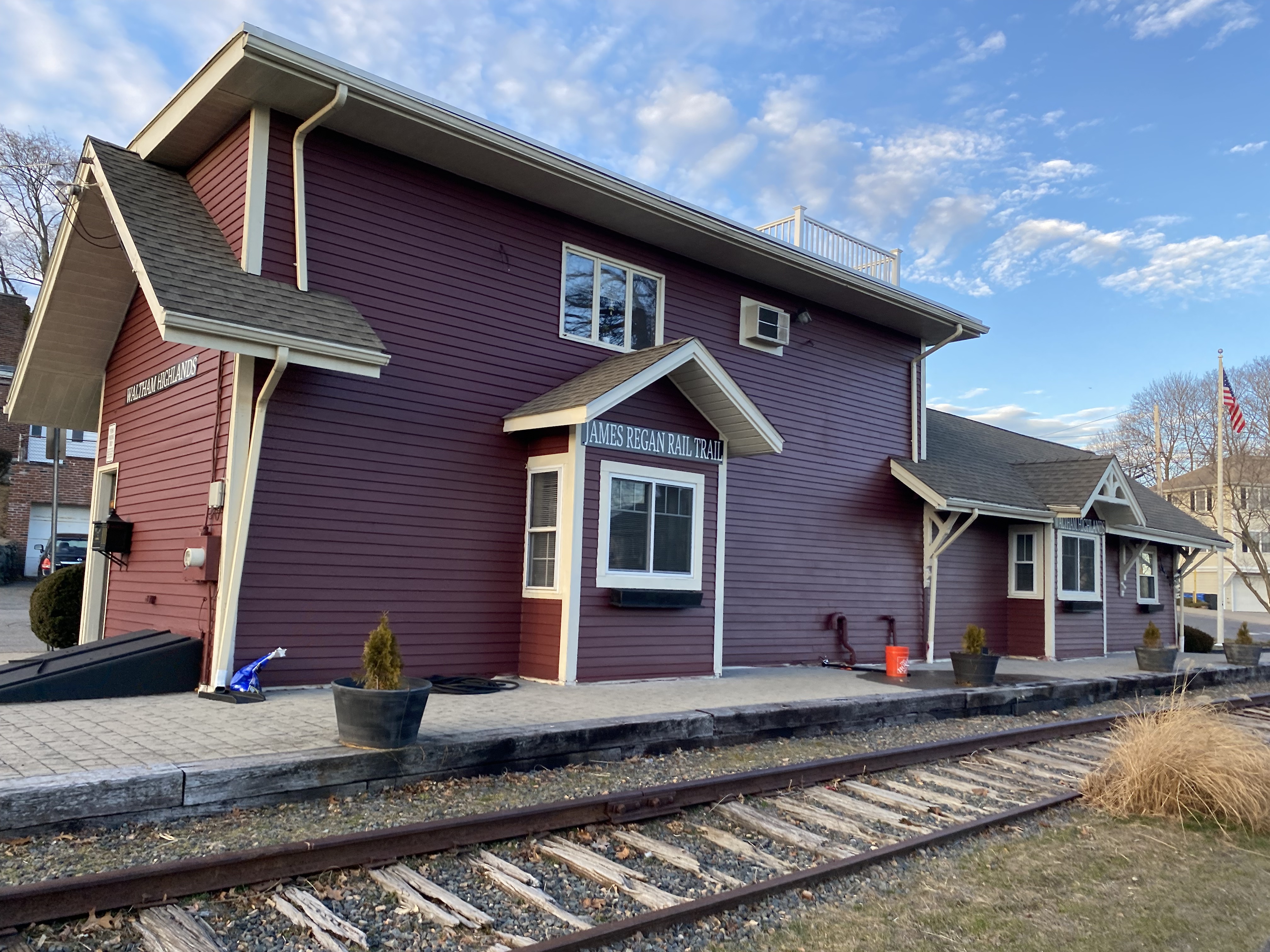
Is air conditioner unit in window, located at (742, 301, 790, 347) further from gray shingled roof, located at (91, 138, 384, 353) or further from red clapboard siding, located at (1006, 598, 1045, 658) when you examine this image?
red clapboard siding, located at (1006, 598, 1045, 658)

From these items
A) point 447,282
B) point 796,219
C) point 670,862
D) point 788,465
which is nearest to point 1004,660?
point 788,465

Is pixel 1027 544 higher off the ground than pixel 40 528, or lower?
higher

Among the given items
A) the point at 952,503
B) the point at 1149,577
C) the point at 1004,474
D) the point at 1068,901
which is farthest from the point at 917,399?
the point at 1068,901

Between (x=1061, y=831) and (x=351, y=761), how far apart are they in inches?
182

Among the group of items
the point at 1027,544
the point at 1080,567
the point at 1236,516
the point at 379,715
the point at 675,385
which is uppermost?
the point at 1236,516

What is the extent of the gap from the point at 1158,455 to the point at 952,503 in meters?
29.0

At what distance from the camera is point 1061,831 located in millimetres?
6098

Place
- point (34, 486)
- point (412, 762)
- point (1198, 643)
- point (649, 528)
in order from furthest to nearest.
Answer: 1. point (34, 486)
2. point (1198, 643)
3. point (649, 528)
4. point (412, 762)

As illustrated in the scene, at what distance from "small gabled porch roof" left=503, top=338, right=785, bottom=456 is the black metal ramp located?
3945 mm

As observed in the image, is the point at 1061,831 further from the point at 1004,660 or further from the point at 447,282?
the point at 1004,660

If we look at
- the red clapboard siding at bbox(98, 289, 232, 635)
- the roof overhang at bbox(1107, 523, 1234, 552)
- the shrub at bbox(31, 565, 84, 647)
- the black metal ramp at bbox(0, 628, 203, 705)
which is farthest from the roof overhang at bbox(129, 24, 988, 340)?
the roof overhang at bbox(1107, 523, 1234, 552)

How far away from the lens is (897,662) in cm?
1189

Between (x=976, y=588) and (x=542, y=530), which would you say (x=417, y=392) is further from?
(x=976, y=588)

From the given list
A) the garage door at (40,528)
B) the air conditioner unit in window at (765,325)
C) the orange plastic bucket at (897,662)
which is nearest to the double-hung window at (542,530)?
the air conditioner unit in window at (765,325)
